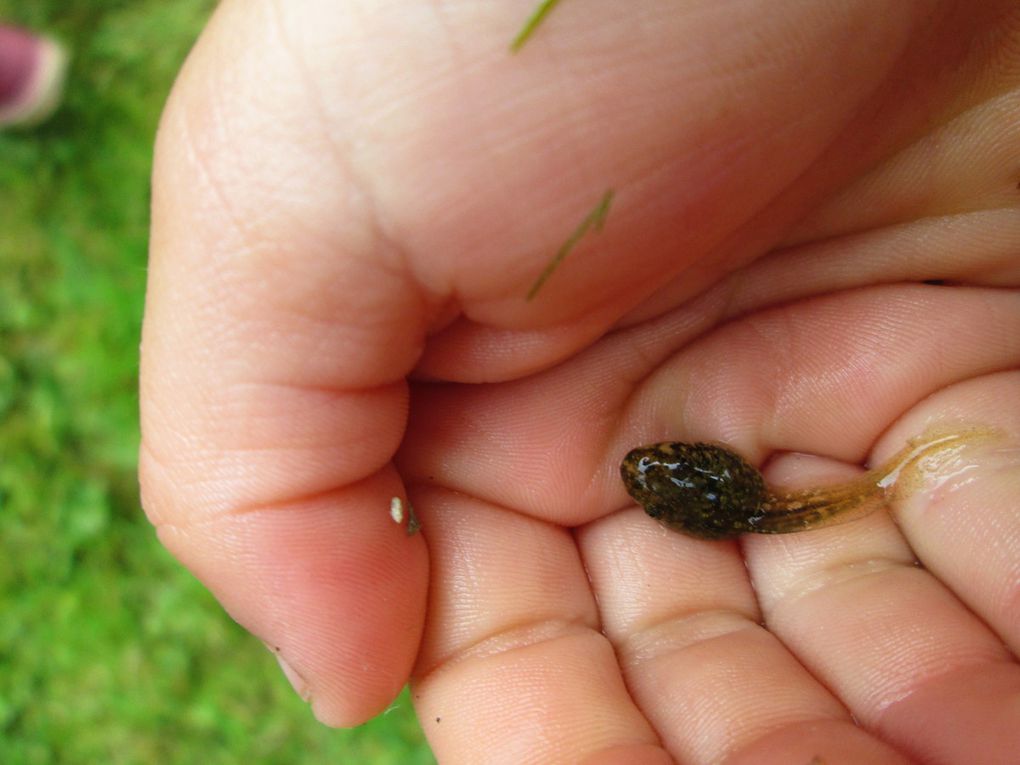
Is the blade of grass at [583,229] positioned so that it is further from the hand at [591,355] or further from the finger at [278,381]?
the finger at [278,381]

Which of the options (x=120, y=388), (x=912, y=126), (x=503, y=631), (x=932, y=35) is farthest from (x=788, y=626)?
(x=120, y=388)

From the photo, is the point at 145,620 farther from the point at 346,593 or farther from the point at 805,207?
the point at 805,207

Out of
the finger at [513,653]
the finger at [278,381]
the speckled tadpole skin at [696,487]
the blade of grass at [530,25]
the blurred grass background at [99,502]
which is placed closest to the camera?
the blade of grass at [530,25]

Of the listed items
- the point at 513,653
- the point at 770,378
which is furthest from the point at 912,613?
the point at 513,653

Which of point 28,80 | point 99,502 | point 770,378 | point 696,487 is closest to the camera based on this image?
point 696,487

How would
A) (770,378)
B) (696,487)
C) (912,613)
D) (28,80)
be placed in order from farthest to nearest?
(28,80) → (770,378) → (696,487) → (912,613)

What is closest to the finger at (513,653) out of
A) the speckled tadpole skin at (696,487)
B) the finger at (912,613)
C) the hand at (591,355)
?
the hand at (591,355)

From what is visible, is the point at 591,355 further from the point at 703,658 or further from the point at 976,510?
the point at 976,510
